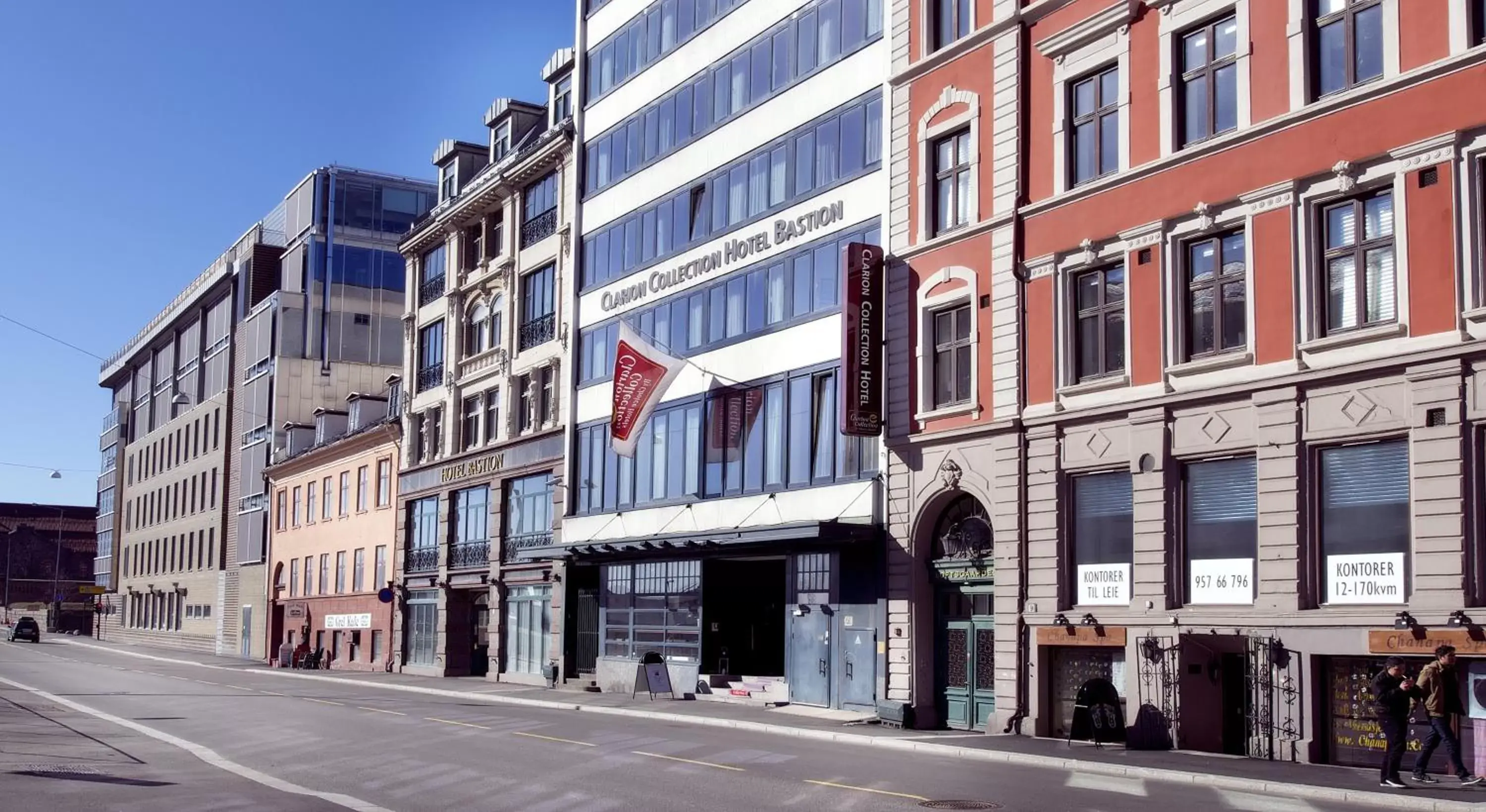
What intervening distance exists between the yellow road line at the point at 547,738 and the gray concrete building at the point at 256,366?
170 ft

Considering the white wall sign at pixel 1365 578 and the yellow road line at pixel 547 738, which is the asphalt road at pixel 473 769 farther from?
the white wall sign at pixel 1365 578

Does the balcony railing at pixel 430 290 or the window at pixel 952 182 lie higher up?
the balcony railing at pixel 430 290

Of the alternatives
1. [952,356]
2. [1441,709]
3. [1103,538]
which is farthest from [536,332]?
[1441,709]

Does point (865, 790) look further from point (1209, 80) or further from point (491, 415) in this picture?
point (491, 415)

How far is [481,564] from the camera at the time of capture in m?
51.8

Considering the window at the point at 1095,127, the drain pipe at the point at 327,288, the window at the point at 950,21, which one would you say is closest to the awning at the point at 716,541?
the window at the point at 1095,127

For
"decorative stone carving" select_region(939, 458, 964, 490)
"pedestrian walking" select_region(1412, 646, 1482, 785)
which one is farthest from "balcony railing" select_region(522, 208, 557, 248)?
"pedestrian walking" select_region(1412, 646, 1482, 785)

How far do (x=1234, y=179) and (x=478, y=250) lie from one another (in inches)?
1396

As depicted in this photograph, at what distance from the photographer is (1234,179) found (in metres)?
24.4

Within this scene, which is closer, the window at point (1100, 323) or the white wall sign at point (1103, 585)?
the white wall sign at point (1103, 585)

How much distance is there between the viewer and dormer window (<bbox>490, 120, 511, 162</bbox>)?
55.0m

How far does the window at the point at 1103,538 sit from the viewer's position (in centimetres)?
2614

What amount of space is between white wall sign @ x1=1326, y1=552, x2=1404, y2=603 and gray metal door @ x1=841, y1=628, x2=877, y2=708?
1139 centimetres

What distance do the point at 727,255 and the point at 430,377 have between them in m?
22.6
